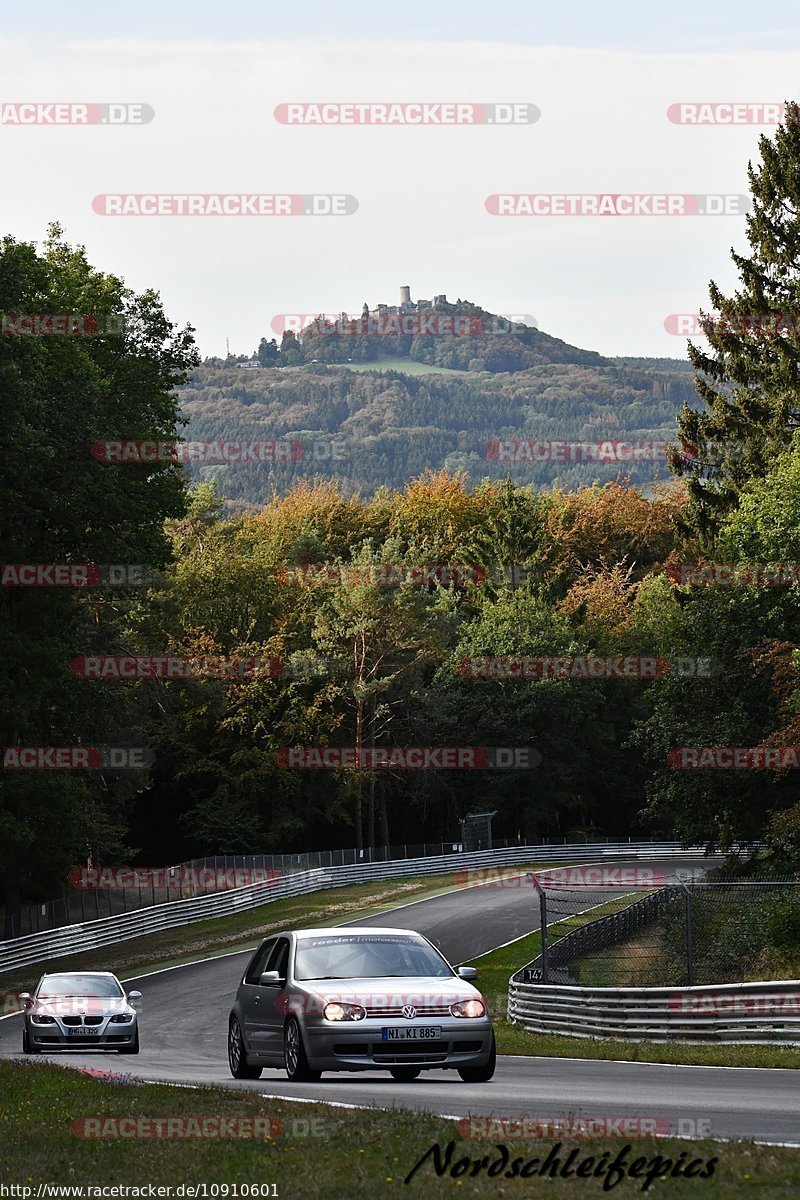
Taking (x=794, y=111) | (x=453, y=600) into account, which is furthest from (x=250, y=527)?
(x=794, y=111)

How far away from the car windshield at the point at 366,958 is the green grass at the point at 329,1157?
302cm

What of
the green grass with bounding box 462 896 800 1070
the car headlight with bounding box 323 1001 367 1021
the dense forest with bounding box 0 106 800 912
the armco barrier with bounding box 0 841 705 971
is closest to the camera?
the car headlight with bounding box 323 1001 367 1021

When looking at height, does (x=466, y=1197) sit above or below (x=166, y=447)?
below

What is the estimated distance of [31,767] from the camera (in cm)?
4722

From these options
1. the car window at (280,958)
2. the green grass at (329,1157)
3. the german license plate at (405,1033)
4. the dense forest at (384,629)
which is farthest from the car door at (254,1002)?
the dense forest at (384,629)

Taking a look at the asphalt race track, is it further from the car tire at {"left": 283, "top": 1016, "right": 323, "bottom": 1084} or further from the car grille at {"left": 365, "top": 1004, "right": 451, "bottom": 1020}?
the car grille at {"left": 365, "top": 1004, "right": 451, "bottom": 1020}

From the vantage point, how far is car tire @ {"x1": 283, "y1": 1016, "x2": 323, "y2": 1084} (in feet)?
50.3

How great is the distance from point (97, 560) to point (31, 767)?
659cm

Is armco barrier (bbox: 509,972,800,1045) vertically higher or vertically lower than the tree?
lower

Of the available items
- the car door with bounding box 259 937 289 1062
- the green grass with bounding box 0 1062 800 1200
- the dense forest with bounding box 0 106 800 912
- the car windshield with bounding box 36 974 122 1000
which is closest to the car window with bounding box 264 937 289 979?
the car door with bounding box 259 937 289 1062

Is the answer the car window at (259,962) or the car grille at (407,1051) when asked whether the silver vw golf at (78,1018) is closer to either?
the car window at (259,962)

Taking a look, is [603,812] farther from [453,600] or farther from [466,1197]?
[466,1197]

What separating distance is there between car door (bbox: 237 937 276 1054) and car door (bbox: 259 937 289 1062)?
0.10 metres

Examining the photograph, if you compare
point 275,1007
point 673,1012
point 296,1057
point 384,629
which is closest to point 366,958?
point 275,1007
